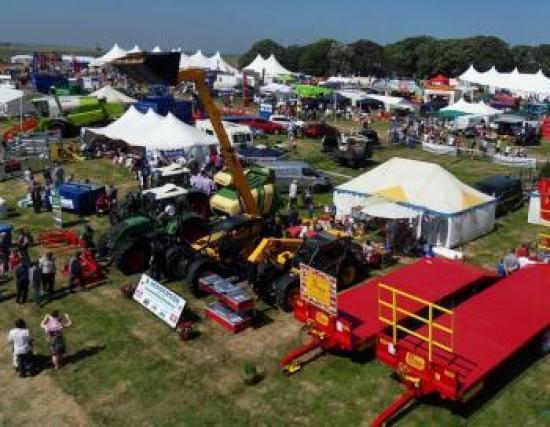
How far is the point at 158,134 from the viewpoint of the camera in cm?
3088

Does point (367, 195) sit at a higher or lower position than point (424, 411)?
higher

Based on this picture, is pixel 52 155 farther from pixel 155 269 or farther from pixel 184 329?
pixel 184 329

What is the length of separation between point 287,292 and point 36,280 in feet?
21.5

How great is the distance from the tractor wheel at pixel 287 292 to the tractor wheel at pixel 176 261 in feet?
10.5

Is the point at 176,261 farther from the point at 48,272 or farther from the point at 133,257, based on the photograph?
the point at 48,272

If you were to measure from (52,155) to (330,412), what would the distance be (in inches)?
1055

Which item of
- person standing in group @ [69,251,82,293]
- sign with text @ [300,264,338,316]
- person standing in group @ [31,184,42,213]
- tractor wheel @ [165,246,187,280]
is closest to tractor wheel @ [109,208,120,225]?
person standing in group @ [31,184,42,213]

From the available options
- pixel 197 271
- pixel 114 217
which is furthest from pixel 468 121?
pixel 197 271

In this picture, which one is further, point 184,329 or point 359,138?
point 359,138

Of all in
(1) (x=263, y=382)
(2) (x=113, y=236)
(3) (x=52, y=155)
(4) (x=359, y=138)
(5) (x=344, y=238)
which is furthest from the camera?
(4) (x=359, y=138)

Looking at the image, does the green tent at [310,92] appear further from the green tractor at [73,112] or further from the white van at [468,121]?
the green tractor at [73,112]

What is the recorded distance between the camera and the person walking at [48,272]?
16.0 meters

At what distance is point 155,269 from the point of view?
55.0 feet

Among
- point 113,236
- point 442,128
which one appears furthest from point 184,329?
point 442,128
